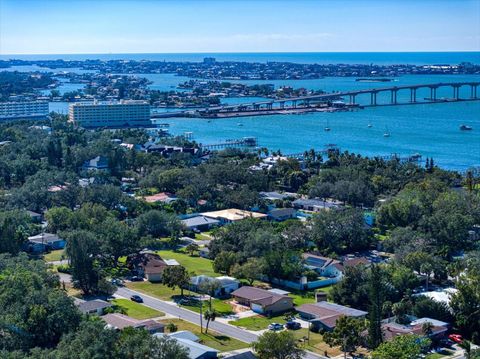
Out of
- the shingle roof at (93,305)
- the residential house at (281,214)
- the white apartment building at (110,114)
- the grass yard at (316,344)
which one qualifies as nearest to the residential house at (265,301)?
the grass yard at (316,344)

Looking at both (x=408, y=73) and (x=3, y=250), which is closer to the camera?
(x=3, y=250)

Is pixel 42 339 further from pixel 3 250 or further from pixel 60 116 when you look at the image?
pixel 60 116

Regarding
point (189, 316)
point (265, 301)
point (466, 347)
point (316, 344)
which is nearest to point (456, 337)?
point (466, 347)

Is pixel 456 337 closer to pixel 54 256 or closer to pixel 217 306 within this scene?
pixel 217 306

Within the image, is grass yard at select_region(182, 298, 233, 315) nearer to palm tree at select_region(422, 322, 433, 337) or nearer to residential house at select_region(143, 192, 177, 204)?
palm tree at select_region(422, 322, 433, 337)

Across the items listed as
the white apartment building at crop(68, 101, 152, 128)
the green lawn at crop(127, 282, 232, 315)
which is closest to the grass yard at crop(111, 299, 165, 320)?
the green lawn at crop(127, 282, 232, 315)

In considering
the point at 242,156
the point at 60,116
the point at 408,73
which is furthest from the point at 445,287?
the point at 408,73

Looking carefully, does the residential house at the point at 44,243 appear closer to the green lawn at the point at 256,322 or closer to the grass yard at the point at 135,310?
the grass yard at the point at 135,310

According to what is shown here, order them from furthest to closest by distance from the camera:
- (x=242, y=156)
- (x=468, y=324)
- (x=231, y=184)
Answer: (x=242, y=156) < (x=231, y=184) < (x=468, y=324)
